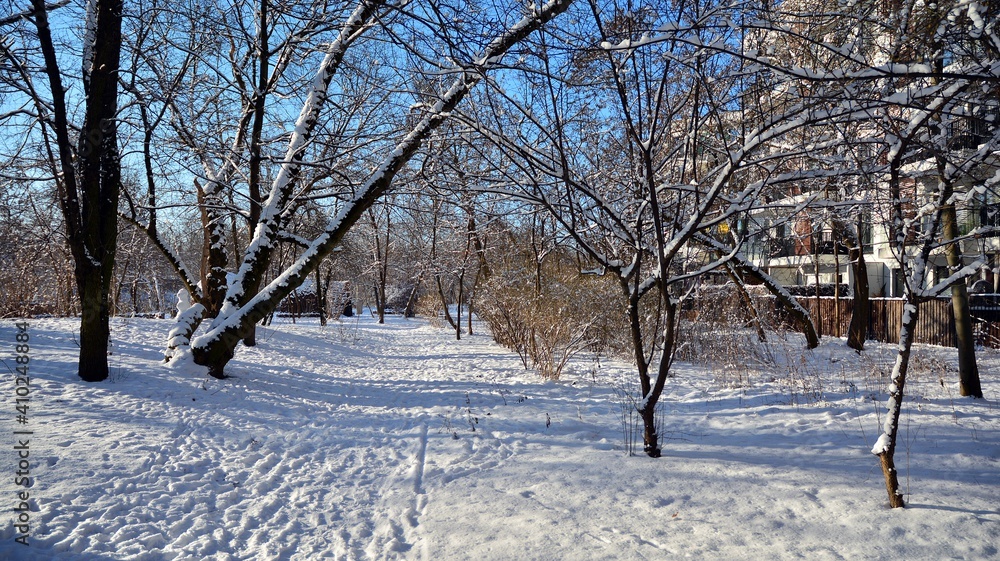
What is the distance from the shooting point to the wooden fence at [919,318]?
12.7 meters

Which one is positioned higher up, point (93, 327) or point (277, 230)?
point (277, 230)

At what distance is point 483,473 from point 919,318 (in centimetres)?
1513

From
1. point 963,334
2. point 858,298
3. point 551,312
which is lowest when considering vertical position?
point 963,334

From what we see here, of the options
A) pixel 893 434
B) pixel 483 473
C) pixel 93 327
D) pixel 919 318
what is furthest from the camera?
pixel 919 318

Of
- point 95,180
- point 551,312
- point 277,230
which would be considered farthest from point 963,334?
point 95,180

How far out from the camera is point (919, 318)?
48.4 ft

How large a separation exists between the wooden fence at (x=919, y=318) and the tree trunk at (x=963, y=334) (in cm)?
487

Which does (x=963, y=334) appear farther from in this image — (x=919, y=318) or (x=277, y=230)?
(x=277, y=230)

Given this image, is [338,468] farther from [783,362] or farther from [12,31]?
[783,362]

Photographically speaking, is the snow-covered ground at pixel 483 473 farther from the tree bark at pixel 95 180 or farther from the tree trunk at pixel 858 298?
the tree trunk at pixel 858 298

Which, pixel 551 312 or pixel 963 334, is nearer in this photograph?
pixel 963 334

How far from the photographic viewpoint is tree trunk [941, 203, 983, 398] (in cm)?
691

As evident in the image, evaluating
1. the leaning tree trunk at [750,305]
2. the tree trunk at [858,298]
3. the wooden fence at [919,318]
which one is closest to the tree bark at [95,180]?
the leaning tree trunk at [750,305]

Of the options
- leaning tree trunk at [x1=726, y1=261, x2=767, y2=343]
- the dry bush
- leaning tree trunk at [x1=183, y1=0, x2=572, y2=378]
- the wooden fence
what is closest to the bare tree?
leaning tree trunk at [x1=183, y1=0, x2=572, y2=378]
